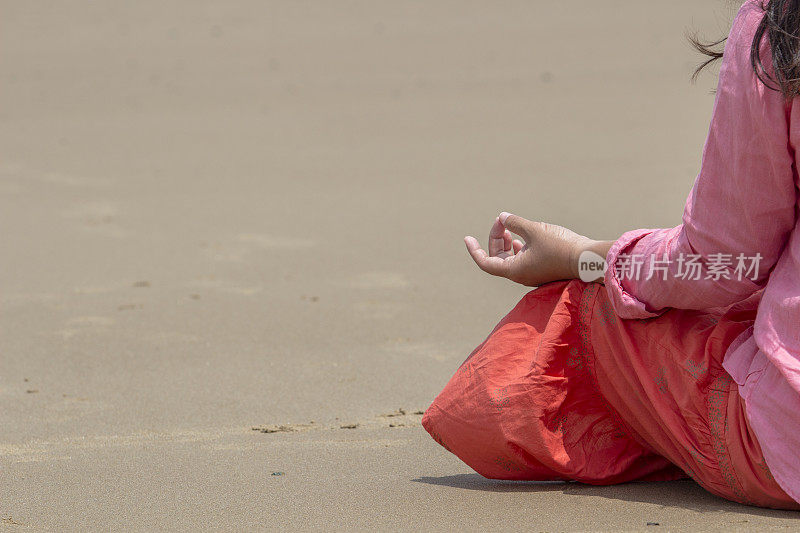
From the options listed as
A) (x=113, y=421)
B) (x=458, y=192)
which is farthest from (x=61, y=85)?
(x=113, y=421)

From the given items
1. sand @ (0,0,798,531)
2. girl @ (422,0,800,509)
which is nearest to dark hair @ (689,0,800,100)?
girl @ (422,0,800,509)

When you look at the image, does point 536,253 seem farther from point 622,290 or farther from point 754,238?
point 754,238

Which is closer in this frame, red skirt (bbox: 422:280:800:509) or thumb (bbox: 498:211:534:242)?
red skirt (bbox: 422:280:800:509)

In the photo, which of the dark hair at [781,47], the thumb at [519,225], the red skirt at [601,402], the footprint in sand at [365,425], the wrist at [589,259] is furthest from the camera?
the footprint in sand at [365,425]

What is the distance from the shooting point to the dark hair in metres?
1.64

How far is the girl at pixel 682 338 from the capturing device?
5.62ft

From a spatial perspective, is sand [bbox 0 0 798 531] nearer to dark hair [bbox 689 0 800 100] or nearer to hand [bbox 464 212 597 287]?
hand [bbox 464 212 597 287]

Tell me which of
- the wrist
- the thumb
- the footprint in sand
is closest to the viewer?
the wrist

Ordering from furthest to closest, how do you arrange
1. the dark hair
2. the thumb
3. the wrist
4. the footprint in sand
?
the footprint in sand
the thumb
the wrist
the dark hair

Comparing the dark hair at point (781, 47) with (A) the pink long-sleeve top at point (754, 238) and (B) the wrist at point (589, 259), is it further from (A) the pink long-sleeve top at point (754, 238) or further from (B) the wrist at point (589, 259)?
(B) the wrist at point (589, 259)

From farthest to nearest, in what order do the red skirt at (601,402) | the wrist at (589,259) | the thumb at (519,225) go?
the thumb at (519,225) → the wrist at (589,259) → the red skirt at (601,402)

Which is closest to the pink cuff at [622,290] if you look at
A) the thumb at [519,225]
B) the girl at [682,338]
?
the girl at [682,338]

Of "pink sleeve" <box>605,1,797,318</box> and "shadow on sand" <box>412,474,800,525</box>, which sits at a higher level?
"pink sleeve" <box>605,1,797,318</box>

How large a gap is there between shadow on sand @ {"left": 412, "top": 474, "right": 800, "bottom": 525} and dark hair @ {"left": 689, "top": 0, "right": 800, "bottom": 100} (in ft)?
2.43
